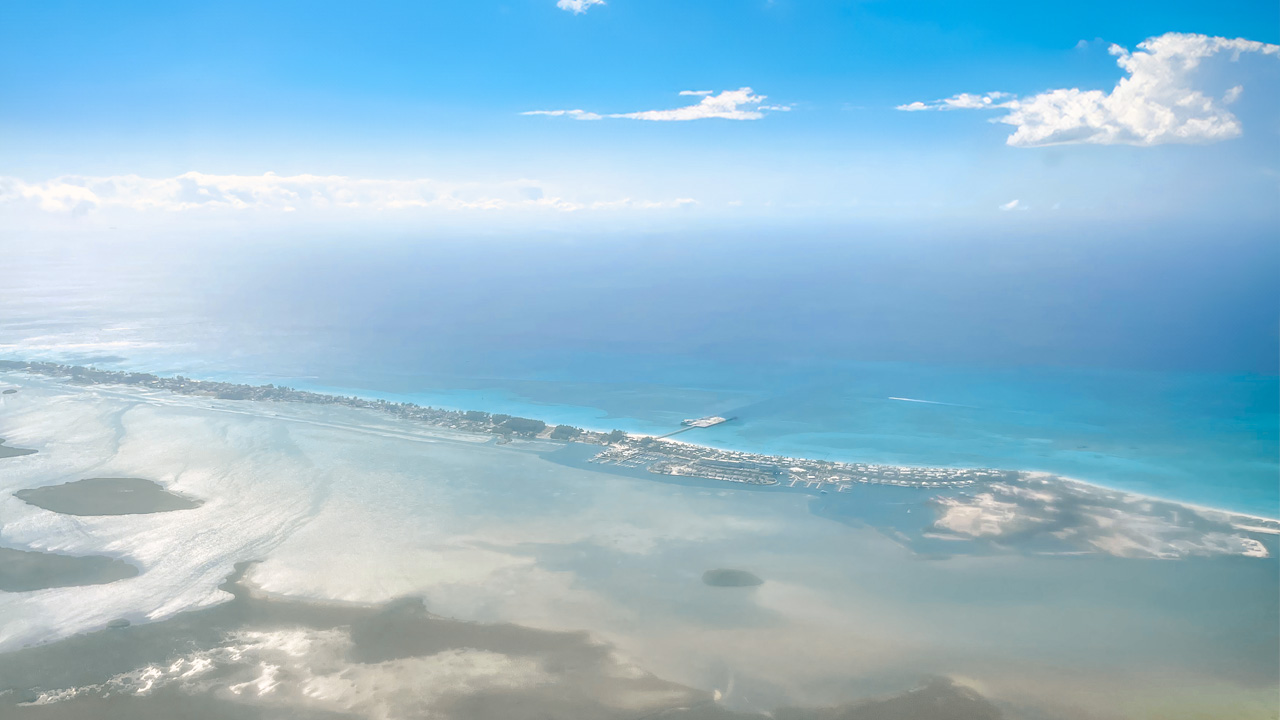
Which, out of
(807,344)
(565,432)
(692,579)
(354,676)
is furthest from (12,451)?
(807,344)

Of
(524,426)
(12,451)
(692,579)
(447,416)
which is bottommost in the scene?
(12,451)

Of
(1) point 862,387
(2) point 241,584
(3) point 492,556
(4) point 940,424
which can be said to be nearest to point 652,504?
(3) point 492,556

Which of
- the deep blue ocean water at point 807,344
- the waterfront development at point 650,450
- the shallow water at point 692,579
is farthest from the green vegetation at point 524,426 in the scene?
the shallow water at point 692,579

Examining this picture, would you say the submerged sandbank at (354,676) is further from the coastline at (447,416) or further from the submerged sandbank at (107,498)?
the coastline at (447,416)

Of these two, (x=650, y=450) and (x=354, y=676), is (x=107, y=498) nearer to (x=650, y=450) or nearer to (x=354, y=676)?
(x=354, y=676)

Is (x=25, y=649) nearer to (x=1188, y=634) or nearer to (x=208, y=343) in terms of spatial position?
(x=1188, y=634)

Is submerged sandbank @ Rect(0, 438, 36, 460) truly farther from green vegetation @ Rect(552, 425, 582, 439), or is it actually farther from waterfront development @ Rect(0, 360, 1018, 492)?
green vegetation @ Rect(552, 425, 582, 439)
